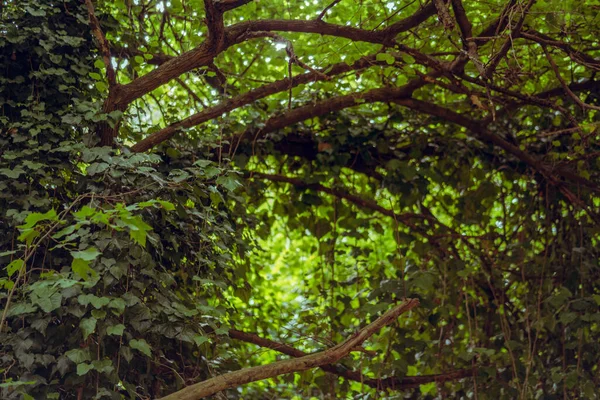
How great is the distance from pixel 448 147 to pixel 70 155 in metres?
1.94

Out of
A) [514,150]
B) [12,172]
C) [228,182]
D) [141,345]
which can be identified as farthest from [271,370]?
[514,150]

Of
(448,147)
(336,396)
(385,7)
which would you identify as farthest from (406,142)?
(336,396)

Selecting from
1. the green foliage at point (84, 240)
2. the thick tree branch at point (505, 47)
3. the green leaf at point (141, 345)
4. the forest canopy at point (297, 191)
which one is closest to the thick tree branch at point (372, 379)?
the forest canopy at point (297, 191)

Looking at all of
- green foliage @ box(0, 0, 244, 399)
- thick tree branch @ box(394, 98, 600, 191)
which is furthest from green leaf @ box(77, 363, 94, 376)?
thick tree branch @ box(394, 98, 600, 191)

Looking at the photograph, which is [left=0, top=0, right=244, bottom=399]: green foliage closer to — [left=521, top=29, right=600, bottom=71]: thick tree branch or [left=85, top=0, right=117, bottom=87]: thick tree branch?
[left=85, top=0, right=117, bottom=87]: thick tree branch

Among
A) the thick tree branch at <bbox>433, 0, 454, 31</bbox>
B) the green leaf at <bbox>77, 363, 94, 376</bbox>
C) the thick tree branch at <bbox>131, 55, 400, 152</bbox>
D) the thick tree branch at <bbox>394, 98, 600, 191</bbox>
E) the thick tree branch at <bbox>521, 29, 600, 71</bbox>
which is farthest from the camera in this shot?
the thick tree branch at <bbox>394, 98, 600, 191</bbox>

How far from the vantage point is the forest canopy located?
2.28 m

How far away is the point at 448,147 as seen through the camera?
12.3 ft

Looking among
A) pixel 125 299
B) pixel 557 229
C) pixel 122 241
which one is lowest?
pixel 125 299

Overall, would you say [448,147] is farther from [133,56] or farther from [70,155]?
[70,155]

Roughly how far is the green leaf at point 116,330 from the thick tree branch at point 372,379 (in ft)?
3.08

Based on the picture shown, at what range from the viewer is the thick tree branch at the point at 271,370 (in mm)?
2195

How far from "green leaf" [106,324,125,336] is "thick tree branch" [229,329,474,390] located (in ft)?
3.08

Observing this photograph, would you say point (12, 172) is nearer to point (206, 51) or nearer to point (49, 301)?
point (49, 301)
